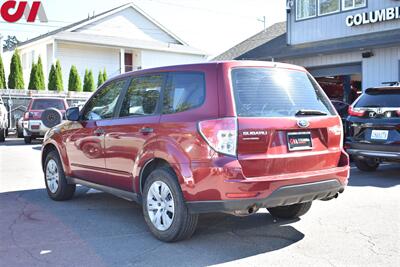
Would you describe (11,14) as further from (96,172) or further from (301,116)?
(301,116)

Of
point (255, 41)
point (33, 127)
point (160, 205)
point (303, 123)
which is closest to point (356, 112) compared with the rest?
point (303, 123)

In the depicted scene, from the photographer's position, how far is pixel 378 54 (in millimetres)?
15906

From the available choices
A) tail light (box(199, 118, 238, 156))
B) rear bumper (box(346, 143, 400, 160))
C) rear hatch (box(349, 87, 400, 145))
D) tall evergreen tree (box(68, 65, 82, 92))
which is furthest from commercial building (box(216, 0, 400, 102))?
tall evergreen tree (box(68, 65, 82, 92))

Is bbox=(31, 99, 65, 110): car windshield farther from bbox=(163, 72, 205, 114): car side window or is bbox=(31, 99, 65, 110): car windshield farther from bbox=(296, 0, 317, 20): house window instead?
bbox=(163, 72, 205, 114): car side window

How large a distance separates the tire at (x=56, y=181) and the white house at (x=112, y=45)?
76.9 ft

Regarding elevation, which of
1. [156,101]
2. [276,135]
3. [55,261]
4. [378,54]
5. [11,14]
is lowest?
[55,261]

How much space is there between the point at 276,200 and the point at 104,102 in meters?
2.85

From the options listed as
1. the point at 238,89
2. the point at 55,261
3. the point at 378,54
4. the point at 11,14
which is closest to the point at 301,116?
the point at 238,89

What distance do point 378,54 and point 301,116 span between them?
12.3m

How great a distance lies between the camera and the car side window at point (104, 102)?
6.05 m

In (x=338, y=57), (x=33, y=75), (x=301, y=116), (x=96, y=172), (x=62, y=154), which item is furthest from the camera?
(x=33, y=75)

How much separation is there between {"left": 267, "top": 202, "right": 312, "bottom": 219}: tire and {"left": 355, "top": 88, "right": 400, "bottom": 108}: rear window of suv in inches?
149

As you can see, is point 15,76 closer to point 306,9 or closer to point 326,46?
point 306,9

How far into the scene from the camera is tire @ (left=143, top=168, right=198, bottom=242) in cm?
472
